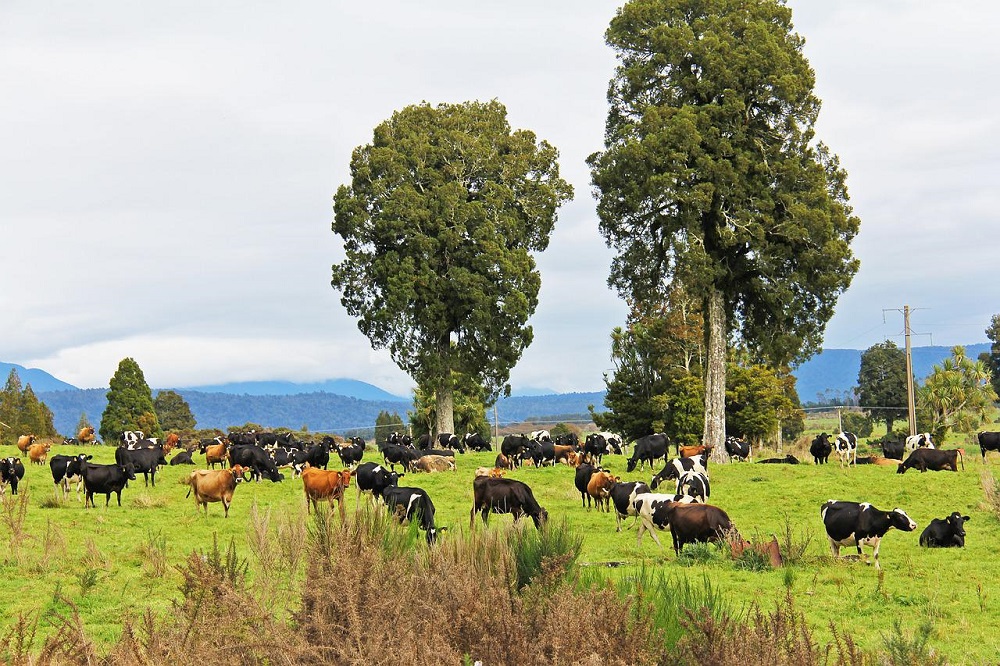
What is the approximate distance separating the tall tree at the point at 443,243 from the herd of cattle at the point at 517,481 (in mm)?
5304

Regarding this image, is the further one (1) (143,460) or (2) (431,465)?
(2) (431,465)

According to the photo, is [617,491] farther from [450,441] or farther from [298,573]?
[450,441]

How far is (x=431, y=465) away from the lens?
114 feet

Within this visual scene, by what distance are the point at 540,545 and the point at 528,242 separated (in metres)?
44.2

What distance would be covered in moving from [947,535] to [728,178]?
2149 centimetres

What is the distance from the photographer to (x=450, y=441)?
145 feet

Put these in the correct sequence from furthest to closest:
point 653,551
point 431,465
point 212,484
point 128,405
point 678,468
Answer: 1. point 128,405
2. point 431,465
3. point 678,468
4. point 212,484
5. point 653,551

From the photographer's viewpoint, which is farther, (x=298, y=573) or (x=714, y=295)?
(x=714, y=295)

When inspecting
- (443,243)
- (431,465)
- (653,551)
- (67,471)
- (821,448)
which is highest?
(443,243)

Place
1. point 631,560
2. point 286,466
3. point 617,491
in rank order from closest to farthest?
point 631,560
point 617,491
point 286,466

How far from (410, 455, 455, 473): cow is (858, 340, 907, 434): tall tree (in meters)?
57.4

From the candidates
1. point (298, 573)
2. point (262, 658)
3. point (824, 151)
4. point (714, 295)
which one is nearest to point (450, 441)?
point (714, 295)

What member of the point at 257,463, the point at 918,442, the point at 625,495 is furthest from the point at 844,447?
the point at 257,463

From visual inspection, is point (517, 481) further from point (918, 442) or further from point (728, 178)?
point (918, 442)
